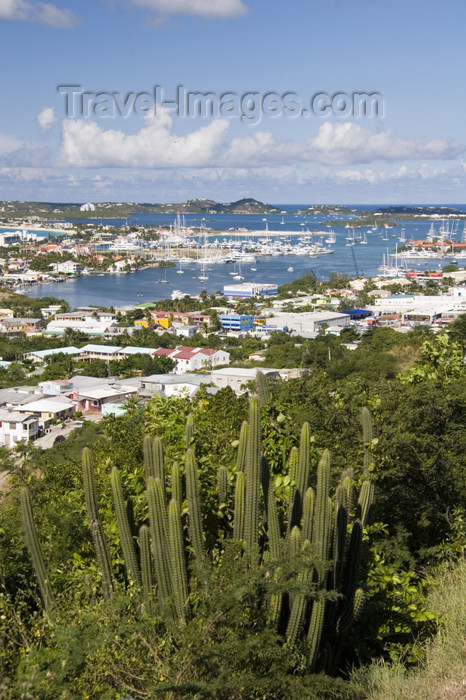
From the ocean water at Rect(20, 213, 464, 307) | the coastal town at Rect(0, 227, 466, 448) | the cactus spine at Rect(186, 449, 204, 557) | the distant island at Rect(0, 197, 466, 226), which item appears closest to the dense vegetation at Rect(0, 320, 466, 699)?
the cactus spine at Rect(186, 449, 204, 557)

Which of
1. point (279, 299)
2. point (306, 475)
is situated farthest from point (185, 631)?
point (279, 299)

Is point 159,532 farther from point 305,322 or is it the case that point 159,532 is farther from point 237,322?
point 237,322

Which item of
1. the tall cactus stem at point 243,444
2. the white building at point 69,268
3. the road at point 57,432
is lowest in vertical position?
the road at point 57,432

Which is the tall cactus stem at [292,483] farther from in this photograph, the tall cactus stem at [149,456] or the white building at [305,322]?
the white building at [305,322]

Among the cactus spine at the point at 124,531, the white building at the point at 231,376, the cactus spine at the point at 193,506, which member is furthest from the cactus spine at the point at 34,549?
the white building at the point at 231,376

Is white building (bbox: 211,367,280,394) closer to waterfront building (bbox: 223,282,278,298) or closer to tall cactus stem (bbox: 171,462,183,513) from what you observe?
tall cactus stem (bbox: 171,462,183,513)

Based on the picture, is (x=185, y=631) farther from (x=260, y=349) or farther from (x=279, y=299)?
(x=279, y=299)
